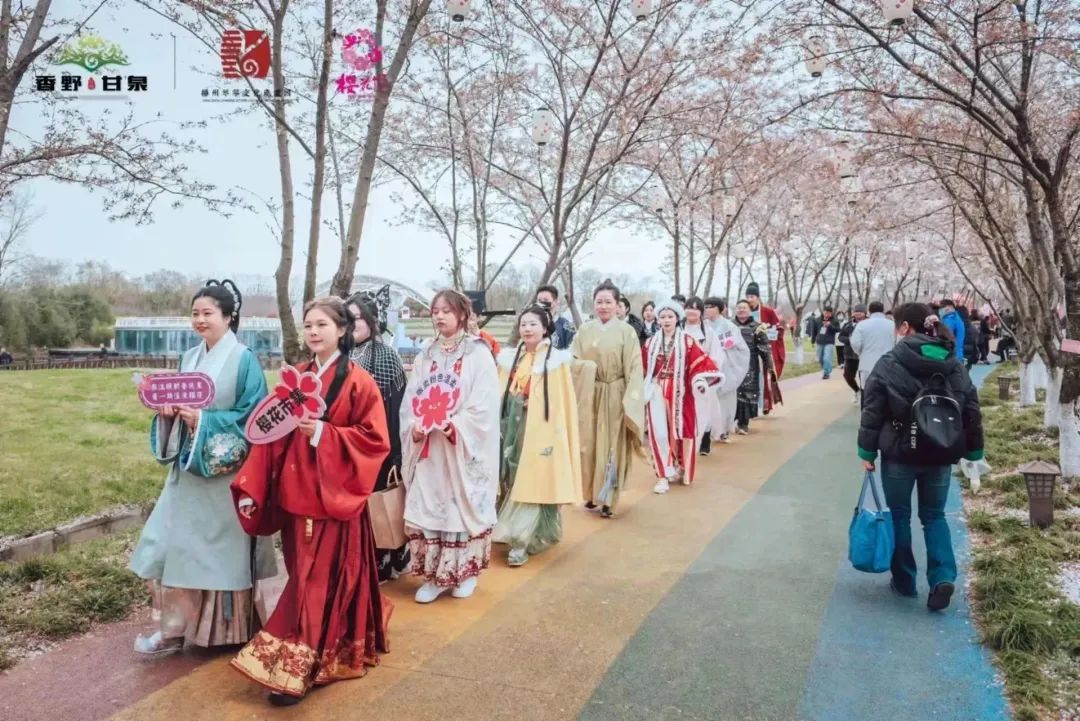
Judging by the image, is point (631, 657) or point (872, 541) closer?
point (631, 657)

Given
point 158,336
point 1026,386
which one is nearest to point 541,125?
point 1026,386

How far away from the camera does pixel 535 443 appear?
196 inches

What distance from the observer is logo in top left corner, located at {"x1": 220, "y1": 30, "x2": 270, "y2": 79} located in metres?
5.85

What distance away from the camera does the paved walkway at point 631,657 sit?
2.99m

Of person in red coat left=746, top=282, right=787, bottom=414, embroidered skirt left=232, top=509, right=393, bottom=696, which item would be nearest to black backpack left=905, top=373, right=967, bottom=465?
embroidered skirt left=232, top=509, right=393, bottom=696

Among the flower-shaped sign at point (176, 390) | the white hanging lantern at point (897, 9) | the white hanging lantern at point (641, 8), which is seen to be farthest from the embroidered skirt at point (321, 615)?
the white hanging lantern at point (641, 8)

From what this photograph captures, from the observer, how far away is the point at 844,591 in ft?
14.1

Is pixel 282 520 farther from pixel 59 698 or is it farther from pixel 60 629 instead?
pixel 60 629

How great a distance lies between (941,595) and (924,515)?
1.33 feet

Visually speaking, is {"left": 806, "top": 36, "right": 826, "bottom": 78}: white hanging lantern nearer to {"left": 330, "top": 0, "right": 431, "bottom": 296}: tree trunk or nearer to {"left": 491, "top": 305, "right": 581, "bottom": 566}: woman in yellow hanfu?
{"left": 330, "top": 0, "right": 431, "bottom": 296}: tree trunk

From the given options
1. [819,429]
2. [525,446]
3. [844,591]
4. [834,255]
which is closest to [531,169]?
[819,429]

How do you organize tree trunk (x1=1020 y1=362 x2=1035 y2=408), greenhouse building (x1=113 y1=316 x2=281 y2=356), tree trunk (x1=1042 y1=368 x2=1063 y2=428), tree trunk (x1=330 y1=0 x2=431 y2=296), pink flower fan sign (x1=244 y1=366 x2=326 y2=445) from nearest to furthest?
pink flower fan sign (x1=244 y1=366 x2=326 y2=445), tree trunk (x1=330 y1=0 x2=431 y2=296), tree trunk (x1=1042 y1=368 x2=1063 y2=428), tree trunk (x1=1020 y1=362 x2=1035 y2=408), greenhouse building (x1=113 y1=316 x2=281 y2=356)

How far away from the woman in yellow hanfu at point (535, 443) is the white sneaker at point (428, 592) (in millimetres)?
692

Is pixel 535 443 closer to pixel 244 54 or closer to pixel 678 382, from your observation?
pixel 678 382
